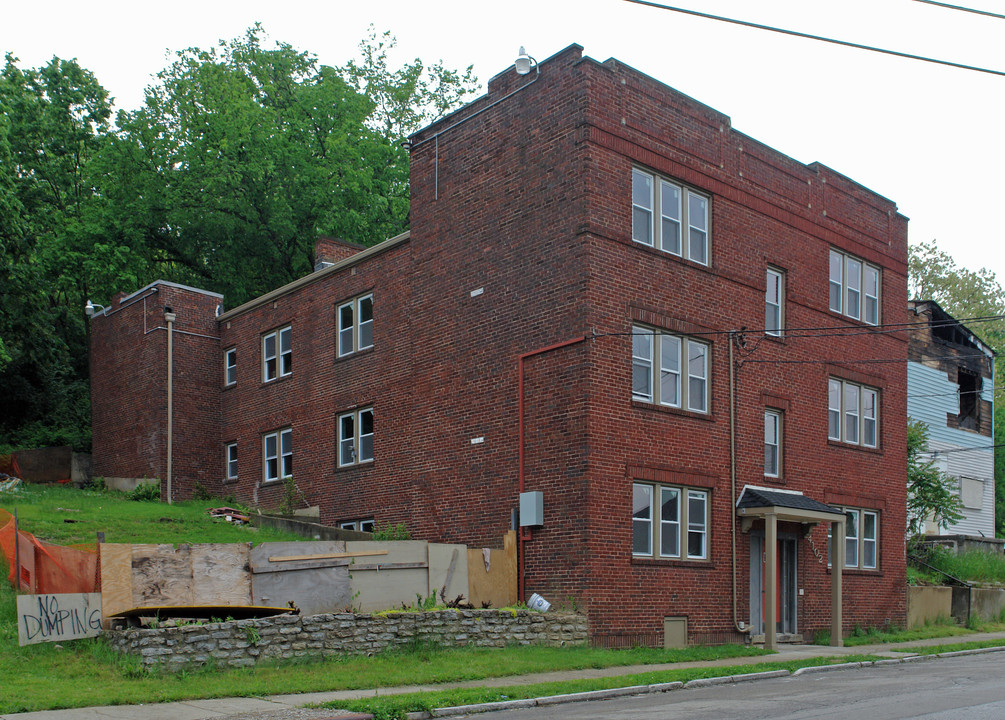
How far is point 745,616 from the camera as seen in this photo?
78.4 feet

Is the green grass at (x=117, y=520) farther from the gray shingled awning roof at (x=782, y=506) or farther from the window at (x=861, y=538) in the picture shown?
the window at (x=861, y=538)

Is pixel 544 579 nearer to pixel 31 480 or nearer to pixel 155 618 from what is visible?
pixel 155 618

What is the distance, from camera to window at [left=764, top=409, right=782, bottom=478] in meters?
25.4

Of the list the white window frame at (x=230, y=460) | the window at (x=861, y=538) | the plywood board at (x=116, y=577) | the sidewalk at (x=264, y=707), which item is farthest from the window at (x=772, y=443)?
the white window frame at (x=230, y=460)

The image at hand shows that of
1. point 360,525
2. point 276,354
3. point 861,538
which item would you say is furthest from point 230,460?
point 861,538

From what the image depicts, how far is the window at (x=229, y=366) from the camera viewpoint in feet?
114

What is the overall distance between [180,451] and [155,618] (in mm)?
18383

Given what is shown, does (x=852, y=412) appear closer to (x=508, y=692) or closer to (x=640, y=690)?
(x=640, y=690)

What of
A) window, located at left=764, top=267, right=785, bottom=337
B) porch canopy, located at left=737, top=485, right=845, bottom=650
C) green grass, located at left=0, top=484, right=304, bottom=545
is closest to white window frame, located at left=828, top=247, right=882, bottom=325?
window, located at left=764, top=267, right=785, bottom=337

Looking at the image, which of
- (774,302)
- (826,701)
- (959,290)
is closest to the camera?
(826,701)

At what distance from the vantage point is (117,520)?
27203mm

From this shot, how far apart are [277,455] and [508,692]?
17848mm

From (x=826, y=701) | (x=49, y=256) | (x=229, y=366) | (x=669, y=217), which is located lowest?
(x=826, y=701)

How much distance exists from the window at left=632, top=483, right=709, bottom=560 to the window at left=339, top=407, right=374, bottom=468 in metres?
8.28
